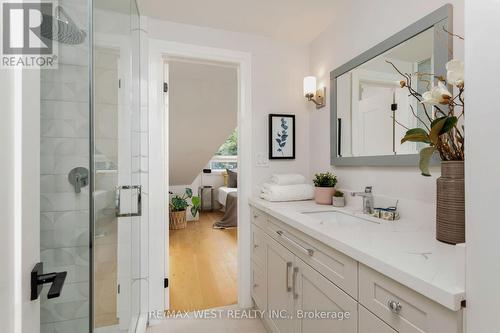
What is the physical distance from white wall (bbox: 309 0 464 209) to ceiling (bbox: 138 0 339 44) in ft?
0.47

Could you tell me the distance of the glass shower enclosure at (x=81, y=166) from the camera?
0.84m

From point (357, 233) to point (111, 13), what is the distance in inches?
60.7

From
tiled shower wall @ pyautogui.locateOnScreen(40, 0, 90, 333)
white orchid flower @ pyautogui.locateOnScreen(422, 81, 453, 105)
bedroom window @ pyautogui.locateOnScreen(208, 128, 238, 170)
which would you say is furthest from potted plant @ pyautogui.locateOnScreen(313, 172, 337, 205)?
bedroom window @ pyautogui.locateOnScreen(208, 128, 238, 170)

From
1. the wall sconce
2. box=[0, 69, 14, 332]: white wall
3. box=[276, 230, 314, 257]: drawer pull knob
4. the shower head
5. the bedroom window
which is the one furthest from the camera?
the bedroom window

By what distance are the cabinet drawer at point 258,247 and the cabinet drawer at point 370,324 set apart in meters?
0.97

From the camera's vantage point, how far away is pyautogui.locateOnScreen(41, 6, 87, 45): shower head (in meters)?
0.84

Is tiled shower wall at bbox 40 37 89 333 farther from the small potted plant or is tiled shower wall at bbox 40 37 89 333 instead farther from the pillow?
the pillow

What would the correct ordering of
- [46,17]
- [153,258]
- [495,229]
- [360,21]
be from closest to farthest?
[495,229]
[46,17]
[360,21]
[153,258]

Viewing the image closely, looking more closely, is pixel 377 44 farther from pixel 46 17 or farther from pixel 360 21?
pixel 46 17

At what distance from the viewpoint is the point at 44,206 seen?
81 cm

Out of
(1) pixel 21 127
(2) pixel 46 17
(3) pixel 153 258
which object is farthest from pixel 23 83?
(3) pixel 153 258

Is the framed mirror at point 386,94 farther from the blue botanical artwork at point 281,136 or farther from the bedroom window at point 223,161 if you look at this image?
the bedroom window at point 223,161

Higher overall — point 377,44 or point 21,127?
point 377,44

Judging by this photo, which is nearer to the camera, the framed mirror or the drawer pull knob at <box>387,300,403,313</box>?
the drawer pull knob at <box>387,300,403,313</box>
